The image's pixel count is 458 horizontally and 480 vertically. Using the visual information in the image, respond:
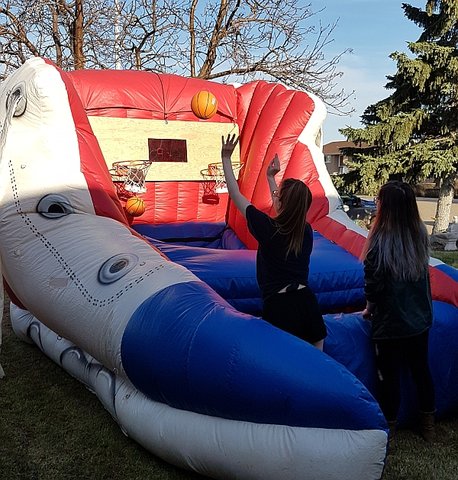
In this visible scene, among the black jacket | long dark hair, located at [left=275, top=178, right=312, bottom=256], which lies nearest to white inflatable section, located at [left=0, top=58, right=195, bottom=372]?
long dark hair, located at [left=275, top=178, right=312, bottom=256]

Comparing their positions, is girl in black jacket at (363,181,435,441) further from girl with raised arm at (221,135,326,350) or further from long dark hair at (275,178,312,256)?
long dark hair at (275,178,312,256)

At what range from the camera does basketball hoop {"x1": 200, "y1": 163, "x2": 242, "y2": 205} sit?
5.68 metres

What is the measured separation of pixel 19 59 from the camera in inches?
406

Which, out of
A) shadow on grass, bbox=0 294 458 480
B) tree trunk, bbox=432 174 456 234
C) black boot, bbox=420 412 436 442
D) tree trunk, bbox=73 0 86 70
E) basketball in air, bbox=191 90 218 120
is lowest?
tree trunk, bbox=432 174 456 234

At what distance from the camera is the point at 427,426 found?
10.4 feet

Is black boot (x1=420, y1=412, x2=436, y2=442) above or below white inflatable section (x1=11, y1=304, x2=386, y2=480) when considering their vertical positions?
below

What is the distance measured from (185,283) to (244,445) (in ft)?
2.88

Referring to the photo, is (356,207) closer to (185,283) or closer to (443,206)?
(443,206)

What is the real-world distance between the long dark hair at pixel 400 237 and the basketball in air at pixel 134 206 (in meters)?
2.75

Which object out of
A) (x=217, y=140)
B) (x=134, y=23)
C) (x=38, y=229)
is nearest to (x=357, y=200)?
(x=134, y=23)

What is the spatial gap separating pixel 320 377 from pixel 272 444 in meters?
0.34

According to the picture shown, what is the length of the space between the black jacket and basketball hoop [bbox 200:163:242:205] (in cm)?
287

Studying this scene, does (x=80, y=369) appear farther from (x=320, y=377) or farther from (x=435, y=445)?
(x=435, y=445)

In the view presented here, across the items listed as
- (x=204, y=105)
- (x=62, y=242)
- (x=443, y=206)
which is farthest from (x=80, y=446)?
(x=443, y=206)
